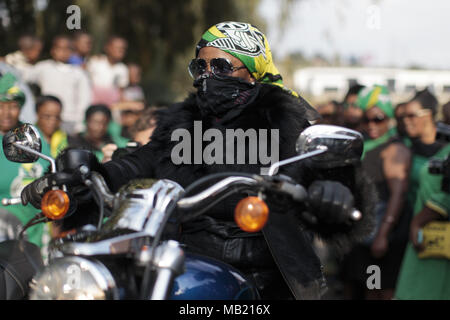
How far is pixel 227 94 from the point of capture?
2719mm

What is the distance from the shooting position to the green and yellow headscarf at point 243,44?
275 cm

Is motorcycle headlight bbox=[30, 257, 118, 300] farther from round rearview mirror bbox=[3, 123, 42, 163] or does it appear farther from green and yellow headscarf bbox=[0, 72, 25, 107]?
green and yellow headscarf bbox=[0, 72, 25, 107]

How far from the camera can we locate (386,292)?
5.40 metres

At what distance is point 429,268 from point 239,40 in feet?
8.49

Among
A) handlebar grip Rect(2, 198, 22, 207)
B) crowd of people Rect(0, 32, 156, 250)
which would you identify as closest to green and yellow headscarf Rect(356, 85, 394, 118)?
crowd of people Rect(0, 32, 156, 250)

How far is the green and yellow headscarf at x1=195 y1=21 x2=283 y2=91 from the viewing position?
275cm

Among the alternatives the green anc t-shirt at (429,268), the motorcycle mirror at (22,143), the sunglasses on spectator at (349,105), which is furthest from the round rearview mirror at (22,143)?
the sunglasses on spectator at (349,105)

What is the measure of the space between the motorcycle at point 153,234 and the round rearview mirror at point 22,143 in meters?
0.05

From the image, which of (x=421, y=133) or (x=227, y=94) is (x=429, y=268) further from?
(x=227, y=94)

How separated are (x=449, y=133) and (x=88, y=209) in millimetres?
2254

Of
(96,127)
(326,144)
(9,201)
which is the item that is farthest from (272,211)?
(96,127)

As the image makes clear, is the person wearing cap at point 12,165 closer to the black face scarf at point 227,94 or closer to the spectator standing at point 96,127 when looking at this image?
the spectator standing at point 96,127
